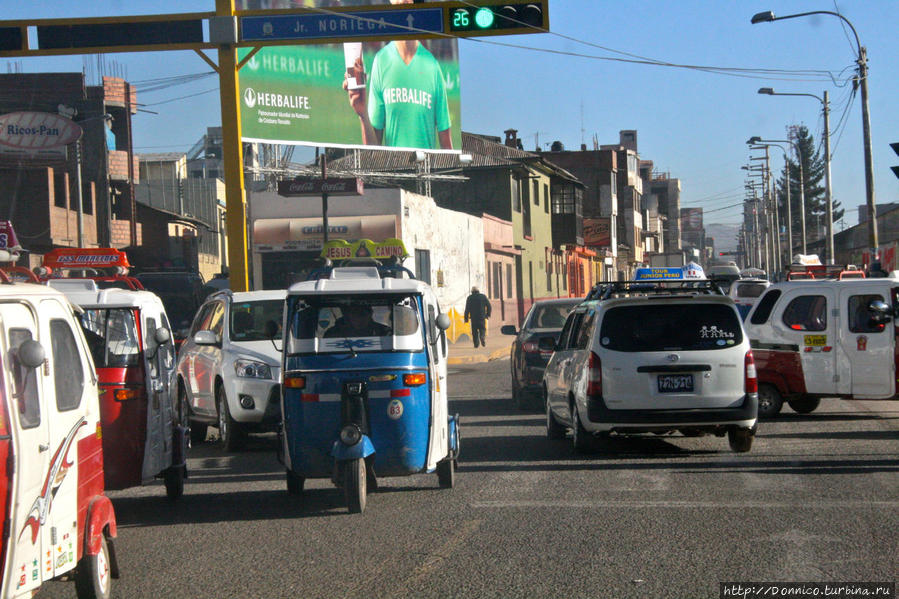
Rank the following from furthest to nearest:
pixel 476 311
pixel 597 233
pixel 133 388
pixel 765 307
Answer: pixel 597 233, pixel 476 311, pixel 765 307, pixel 133 388

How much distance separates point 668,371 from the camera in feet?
38.0

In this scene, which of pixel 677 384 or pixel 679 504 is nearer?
pixel 679 504

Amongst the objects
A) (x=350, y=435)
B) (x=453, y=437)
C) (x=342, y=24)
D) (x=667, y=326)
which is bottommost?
(x=453, y=437)

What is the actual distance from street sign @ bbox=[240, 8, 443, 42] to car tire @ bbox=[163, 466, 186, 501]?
289 inches

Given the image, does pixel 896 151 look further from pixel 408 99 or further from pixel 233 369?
pixel 408 99

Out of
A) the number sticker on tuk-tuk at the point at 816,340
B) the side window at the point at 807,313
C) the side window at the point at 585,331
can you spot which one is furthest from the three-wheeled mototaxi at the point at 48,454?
the side window at the point at 807,313

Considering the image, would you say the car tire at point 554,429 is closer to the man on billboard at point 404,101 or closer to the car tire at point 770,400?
the car tire at point 770,400

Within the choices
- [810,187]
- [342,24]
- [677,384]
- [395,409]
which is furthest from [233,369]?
[810,187]

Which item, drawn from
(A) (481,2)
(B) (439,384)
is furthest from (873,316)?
(B) (439,384)

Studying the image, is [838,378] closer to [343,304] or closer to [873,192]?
[343,304]

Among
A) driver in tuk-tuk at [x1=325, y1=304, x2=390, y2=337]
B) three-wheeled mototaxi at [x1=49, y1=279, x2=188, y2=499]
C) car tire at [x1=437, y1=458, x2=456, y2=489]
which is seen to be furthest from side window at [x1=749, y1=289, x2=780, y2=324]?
three-wheeled mototaxi at [x1=49, y1=279, x2=188, y2=499]

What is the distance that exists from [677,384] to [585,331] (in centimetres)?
145

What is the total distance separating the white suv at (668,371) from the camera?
37.8 ft

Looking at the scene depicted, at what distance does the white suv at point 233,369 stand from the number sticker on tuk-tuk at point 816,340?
707cm
